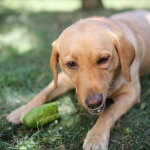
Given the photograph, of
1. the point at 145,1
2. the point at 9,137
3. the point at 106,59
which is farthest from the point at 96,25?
the point at 145,1

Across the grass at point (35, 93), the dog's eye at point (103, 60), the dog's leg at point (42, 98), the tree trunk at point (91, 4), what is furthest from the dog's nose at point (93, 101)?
the tree trunk at point (91, 4)

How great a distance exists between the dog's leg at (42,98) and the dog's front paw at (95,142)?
1129 mm

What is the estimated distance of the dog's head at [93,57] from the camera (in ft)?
6.89

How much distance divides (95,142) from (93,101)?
57 centimetres

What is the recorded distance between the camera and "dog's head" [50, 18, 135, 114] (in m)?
2.10

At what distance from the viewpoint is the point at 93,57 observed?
2168mm

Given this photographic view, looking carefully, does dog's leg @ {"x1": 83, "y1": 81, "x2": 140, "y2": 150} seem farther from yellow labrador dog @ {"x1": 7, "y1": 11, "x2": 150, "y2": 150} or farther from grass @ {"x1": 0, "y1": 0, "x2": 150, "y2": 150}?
grass @ {"x1": 0, "y1": 0, "x2": 150, "y2": 150}

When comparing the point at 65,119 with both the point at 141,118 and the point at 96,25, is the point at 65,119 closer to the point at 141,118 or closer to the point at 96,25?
the point at 141,118

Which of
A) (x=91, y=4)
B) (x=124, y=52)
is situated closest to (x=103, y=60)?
(x=124, y=52)

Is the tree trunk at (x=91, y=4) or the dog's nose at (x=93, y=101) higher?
the dog's nose at (x=93, y=101)

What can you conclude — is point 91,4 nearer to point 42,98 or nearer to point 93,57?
point 42,98

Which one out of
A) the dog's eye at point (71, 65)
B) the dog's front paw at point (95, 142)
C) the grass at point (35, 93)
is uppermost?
the dog's eye at point (71, 65)

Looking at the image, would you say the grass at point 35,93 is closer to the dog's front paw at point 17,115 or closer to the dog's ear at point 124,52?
the dog's front paw at point 17,115

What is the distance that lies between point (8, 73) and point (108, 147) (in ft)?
9.49
